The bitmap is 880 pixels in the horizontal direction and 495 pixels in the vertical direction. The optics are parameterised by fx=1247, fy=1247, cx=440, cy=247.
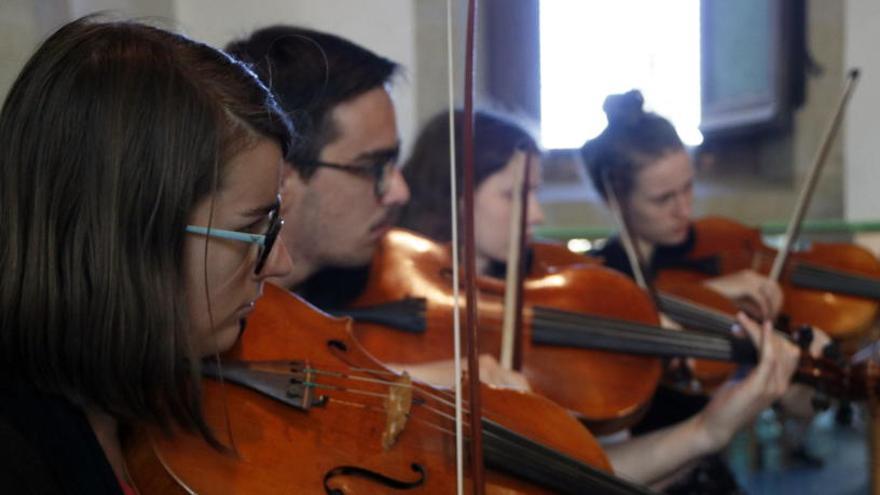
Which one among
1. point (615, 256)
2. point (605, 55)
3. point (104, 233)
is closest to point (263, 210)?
point (104, 233)

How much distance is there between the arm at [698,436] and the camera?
1.56m

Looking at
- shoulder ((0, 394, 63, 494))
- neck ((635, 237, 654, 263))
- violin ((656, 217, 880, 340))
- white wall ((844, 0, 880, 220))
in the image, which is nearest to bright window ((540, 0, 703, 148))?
white wall ((844, 0, 880, 220))

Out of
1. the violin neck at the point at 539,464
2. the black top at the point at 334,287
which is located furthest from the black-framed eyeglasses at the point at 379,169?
the violin neck at the point at 539,464

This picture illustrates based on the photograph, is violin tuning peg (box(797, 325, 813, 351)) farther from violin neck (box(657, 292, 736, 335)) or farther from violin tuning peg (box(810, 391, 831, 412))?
violin neck (box(657, 292, 736, 335))

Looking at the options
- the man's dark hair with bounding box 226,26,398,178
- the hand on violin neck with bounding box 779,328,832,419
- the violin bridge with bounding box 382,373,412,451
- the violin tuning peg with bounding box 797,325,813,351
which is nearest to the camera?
the violin bridge with bounding box 382,373,412,451

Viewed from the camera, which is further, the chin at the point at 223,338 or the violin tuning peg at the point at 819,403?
the violin tuning peg at the point at 819,403

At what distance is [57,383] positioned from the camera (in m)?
0.86

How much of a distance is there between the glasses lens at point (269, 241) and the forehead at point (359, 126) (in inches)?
21.4

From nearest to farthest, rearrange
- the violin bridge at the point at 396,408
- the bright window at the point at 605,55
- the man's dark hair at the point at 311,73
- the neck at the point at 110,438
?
the neck at the point at 110,438 < the violin bridge at the point at 396,408 < the man's dark hair at the point at 311,73 < the bright window at the point at 605,55

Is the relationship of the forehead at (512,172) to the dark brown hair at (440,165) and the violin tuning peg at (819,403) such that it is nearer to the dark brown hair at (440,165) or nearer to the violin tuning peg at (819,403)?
the dark brown hair at (440,165)

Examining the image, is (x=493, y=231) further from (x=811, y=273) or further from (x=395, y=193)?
(x=811, y=273)

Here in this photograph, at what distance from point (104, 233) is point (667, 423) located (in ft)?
4.11

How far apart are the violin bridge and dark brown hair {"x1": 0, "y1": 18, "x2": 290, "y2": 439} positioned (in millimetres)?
213

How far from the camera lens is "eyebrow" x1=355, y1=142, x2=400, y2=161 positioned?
1475 millimetres
